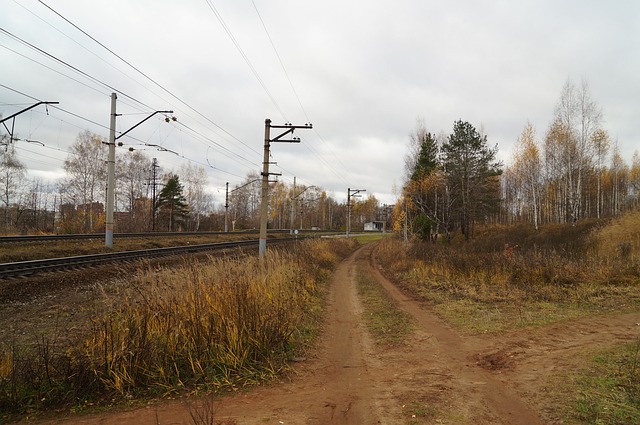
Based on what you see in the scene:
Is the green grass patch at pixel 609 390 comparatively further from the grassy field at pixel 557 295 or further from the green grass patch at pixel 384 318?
the green grass patch at pixel 384 318

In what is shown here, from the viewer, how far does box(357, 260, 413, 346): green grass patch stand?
24.6 feet

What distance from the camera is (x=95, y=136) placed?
46.9m

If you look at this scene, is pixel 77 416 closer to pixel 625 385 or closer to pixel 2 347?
pixel 2 347

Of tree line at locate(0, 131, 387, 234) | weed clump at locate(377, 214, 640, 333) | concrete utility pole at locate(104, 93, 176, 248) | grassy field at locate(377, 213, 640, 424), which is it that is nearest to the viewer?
grassy field at locate(377, 213, 640, 424)

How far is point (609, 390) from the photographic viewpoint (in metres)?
4.39

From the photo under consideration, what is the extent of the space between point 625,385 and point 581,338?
8.76 ft

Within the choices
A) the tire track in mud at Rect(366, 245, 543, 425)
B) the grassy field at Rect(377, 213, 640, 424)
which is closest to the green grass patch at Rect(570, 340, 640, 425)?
the grassy field at Rect(377, 213, 640, 424)

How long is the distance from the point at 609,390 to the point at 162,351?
5.80 meters

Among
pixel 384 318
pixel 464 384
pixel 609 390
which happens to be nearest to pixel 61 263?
pixel 384 318

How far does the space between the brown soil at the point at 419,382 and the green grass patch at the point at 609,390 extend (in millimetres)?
298

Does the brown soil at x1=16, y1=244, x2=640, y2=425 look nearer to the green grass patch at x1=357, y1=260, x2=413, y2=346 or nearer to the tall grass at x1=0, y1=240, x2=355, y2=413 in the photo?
the green grass patch at x1=357, y1=260, x2=413, y2=346

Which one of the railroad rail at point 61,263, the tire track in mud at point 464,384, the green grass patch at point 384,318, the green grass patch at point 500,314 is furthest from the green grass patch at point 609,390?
the railroad rail at point 61,263

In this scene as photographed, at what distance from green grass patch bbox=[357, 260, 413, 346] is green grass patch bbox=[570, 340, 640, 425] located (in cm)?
306

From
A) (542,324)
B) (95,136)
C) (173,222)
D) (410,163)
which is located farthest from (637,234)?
(173,222)
